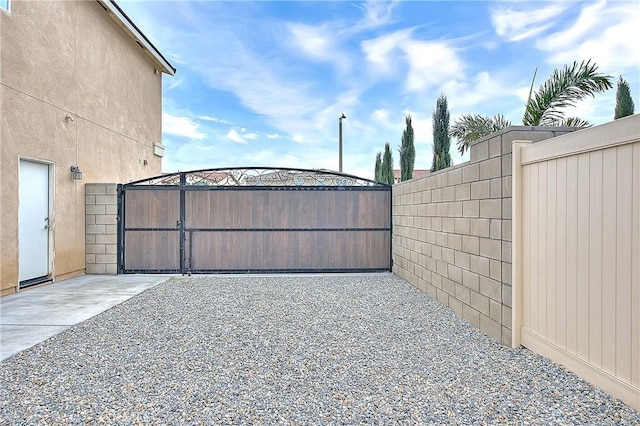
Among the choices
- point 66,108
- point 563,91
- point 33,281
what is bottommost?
point 33,281

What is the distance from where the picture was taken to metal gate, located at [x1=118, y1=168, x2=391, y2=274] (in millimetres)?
7117

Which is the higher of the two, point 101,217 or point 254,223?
point 101,217

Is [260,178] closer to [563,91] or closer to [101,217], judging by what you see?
[101,217]

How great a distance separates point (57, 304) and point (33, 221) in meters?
1.80

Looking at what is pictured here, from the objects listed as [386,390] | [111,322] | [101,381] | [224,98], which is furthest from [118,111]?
[386,390]

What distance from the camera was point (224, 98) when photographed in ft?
40.4

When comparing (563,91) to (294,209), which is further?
(294,209)

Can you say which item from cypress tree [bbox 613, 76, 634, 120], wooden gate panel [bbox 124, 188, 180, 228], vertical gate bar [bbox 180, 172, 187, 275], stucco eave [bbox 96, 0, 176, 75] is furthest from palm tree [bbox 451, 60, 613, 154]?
stucco eave [bbox 96, 0, 176, 75]

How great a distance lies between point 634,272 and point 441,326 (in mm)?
1987

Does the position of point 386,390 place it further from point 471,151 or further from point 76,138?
point 76,138

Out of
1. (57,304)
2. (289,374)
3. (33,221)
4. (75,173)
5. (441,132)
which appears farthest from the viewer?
Result: (441,132)

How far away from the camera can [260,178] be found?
23.9ft

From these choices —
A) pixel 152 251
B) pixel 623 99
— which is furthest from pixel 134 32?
pixel 623 99

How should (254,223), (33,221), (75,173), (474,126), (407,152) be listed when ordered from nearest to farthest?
(33,221) → (75,173) → (254,223) → (474,126) → (407,152)
